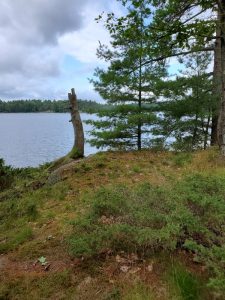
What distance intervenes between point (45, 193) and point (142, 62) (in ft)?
19.6

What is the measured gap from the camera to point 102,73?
10.8m

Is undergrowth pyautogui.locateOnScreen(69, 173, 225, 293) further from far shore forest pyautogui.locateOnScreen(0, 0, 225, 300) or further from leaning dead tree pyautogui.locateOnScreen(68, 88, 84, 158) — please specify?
leaning dead tree pyautogui.locateOnScreen(68, 88, 84, 158)

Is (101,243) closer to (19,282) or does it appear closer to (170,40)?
(19,282)

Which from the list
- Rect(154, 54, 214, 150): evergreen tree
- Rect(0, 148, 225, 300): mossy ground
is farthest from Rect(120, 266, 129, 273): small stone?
Rect(154, 54, 214, 150): evergreen tree

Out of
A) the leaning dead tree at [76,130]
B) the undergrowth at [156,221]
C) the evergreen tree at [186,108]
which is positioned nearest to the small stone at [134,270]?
the undergrowth at [156,221]

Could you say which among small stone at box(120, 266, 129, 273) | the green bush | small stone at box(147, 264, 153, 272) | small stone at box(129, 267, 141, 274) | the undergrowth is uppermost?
the undergrowth

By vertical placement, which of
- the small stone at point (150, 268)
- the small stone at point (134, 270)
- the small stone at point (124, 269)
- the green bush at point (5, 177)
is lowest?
the green bush at point (5, 177)

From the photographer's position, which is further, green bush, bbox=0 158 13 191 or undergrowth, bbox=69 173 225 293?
green bush, bbox=0 158 13 191

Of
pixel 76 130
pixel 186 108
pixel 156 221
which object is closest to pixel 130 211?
pixel 156 221

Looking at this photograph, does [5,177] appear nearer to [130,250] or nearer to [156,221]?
[130,250]

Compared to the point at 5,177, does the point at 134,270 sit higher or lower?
higher

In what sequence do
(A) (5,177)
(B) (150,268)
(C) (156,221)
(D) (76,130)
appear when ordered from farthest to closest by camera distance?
1. (A) (5,177)
2. (D) (76,130)
3. (C) (156,221)
4. (B) (150,268)

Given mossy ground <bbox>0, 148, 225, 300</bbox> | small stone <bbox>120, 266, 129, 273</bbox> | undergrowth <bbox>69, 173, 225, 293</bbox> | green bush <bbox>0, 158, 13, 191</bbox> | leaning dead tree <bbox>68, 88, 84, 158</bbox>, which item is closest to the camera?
mossy ground <bbox>0, 148, 225, 300</bbox>

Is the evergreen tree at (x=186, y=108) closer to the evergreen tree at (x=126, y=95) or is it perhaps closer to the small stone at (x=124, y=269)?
the evergreen tree at (x=126, y=95)
